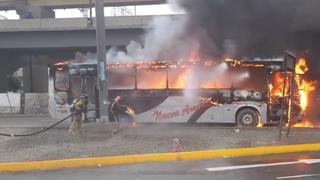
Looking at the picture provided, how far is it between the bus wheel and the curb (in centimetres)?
581

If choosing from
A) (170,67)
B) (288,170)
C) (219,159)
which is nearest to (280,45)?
(170,67)

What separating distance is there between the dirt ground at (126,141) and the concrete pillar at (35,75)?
28553mm

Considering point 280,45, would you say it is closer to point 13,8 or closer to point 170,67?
point 170,67

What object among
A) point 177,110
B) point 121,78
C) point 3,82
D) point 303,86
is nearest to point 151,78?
point 121,78

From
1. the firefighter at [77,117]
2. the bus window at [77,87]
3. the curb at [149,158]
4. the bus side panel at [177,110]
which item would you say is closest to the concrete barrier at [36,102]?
the bus window at [77,87]

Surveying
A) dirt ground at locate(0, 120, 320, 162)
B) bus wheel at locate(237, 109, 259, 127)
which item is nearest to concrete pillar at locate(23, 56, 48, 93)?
bus wheel at locate(237, 109, 259, 127)

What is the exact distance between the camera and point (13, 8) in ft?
165

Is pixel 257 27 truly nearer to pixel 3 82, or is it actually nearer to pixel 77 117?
pixel 77 117

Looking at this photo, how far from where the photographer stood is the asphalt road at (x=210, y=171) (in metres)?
9.95

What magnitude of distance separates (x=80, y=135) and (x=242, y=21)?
6.11 m

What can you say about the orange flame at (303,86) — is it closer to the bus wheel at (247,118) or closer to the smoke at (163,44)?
the bus wheel at (247,118)

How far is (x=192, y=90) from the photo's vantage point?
19109mm

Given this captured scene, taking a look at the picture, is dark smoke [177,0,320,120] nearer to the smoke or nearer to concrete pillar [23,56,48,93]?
the smoke

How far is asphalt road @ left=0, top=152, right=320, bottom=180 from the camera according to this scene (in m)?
9.95
